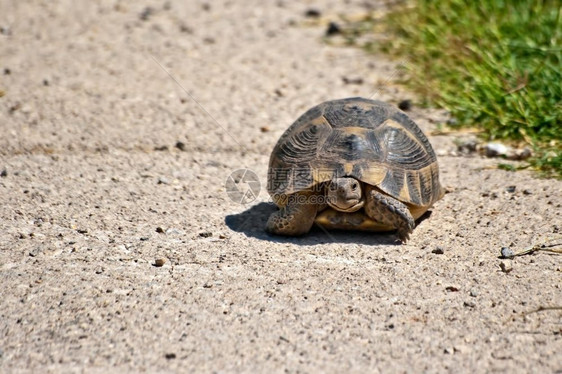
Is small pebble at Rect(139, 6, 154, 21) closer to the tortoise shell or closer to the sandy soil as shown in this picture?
the sandy soil

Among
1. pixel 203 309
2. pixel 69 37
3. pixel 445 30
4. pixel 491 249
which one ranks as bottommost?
pixel 69 37

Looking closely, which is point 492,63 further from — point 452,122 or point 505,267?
point 505,267

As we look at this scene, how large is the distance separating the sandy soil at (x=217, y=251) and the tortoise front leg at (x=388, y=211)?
0.13 meters

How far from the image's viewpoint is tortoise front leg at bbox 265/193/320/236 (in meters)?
4.22

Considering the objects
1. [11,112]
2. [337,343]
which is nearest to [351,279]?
[337,343]

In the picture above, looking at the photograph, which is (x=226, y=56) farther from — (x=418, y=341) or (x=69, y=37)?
(x=418, y=341)

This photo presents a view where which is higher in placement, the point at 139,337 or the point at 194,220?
the point at 139,337

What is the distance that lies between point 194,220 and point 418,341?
1790 millimetres

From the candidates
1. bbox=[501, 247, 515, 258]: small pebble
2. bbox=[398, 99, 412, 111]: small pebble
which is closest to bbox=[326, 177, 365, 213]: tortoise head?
bbox=[501, 247, 515, 258]: small pebble

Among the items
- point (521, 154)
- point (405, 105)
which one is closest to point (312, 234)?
point (521, 154)

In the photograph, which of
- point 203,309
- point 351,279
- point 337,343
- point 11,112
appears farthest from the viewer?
point 11,112

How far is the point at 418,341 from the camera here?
10.6 ft
